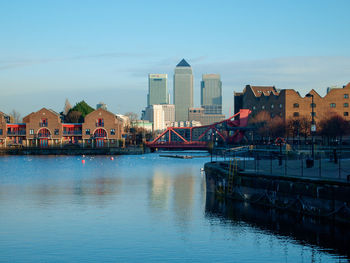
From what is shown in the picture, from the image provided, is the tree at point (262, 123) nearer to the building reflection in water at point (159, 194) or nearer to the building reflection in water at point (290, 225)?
the building reflection in water at point (159, 194)

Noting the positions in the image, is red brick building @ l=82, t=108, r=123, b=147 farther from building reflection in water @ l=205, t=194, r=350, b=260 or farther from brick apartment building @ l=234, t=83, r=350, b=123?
building reflection in water @ l=205, t=194, r=350, b=260

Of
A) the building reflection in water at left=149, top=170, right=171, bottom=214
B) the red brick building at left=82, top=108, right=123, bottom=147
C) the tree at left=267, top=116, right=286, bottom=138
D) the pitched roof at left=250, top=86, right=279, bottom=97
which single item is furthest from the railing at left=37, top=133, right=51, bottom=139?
the building reflection in water at left=149, top=170, right=171, bottom=214

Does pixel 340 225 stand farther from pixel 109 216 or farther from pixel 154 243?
pixel 109 216

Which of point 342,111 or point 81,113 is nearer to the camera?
point 342,111

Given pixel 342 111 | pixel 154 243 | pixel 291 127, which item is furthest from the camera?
pixel 342 111

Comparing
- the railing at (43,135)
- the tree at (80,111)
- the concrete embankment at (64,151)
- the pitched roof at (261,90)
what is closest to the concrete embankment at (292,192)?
the concrete embankment at (64,151)

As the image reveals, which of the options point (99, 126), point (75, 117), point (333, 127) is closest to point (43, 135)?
point (99, 126)

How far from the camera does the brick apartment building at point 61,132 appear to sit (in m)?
163

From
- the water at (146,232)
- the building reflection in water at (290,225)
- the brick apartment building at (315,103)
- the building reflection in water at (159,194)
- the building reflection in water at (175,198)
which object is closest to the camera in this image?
the water at (146,232)

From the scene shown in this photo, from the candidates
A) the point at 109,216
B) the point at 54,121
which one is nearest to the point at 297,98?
the point at 54,121

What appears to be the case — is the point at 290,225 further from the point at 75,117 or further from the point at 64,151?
the point at 75,117

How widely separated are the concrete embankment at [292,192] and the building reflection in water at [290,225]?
0.64 metres

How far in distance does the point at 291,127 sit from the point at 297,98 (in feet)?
67.1

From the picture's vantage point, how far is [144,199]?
4881cm
